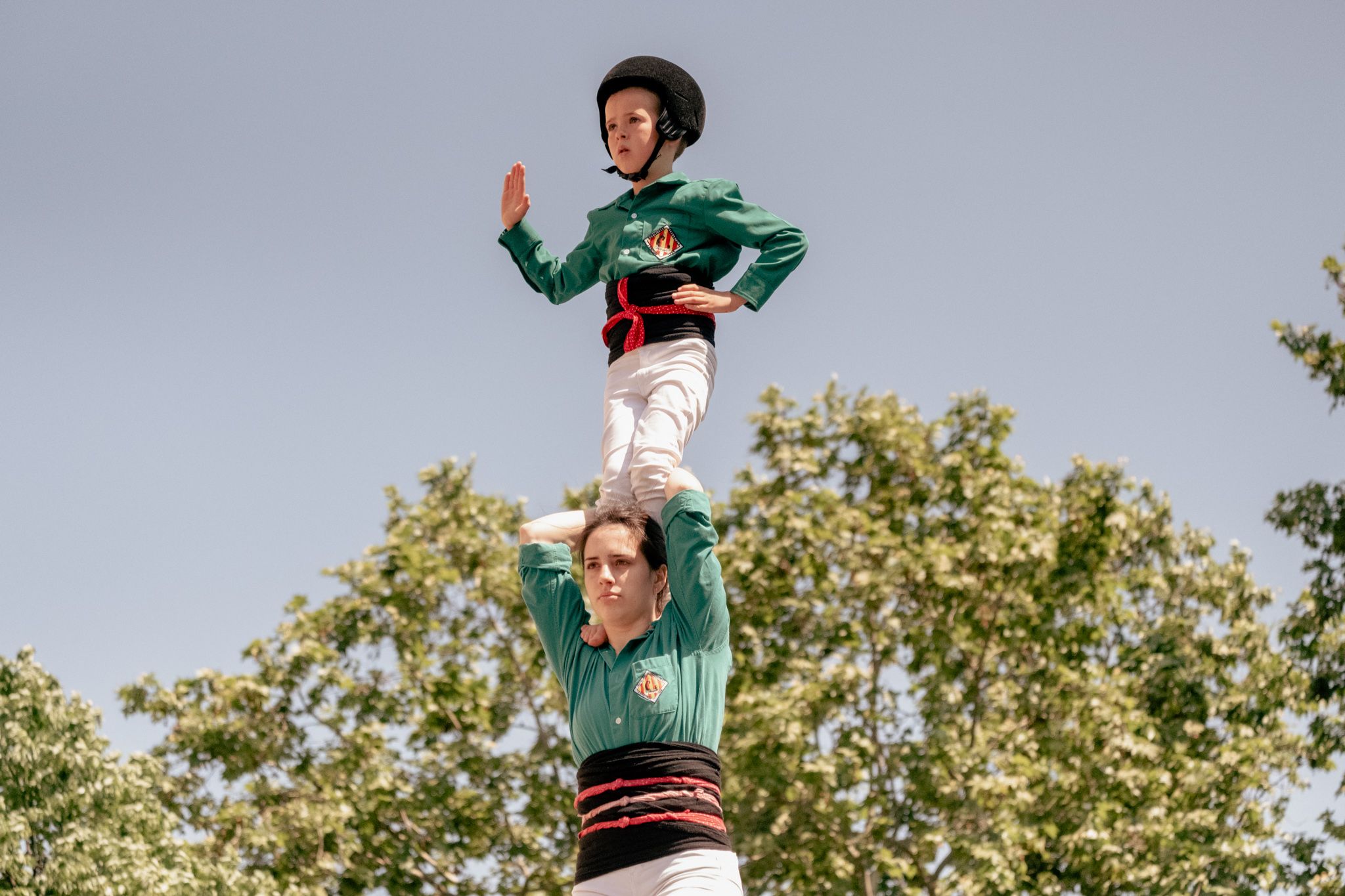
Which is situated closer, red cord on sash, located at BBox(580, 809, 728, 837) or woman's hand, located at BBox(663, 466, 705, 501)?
red cord on sash, located at BBox(580, 809, 728, 837)

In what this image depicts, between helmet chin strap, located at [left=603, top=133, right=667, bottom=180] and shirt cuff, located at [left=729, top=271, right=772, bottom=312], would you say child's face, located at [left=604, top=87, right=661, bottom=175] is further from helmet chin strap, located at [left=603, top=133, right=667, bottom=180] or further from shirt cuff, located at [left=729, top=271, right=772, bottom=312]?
shirt cuff, located at [left=729, top=271, right=772, bottom=312]

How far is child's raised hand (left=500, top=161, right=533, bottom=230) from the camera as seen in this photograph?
5.70 meters

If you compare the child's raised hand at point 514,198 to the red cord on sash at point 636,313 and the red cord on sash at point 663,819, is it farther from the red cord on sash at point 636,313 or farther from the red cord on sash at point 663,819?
the red cord on sash at point 663,819

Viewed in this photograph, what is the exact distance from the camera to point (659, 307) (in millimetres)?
5254

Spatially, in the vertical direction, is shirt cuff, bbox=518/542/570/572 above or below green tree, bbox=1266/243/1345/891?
below

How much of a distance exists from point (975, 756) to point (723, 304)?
36.8 feet

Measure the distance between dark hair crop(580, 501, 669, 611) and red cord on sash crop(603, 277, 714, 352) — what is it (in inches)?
21.9

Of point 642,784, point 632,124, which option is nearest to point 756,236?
point 632,124

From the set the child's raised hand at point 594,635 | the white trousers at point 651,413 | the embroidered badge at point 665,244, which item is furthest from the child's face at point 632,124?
the child's raised hand at point 594,635

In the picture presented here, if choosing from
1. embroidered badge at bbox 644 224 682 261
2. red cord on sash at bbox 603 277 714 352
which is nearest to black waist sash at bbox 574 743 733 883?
red cord on sash at bbox 603 277 714 352

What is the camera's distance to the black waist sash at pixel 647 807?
4637 mm

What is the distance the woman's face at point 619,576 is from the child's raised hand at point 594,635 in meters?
0.07

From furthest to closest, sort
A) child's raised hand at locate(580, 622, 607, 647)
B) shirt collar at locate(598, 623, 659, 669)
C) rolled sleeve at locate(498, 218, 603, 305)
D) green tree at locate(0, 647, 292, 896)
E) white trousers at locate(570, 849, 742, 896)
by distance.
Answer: green tree at locate(0, 647, 292, 896), rolled sleeve at locate(498, 218, 603, 305), child's raised hand at locate(580, 622, 607, 647), shirt collar at locate(598, 623, 659, 669), white trousers at locate(570, 849, 742, 896)

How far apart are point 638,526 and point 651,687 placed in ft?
1.79
